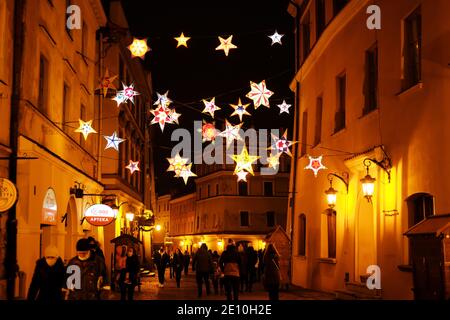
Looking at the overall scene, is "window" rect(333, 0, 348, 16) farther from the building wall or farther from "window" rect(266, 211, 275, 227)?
"window" rect(266, 211, 275, 227)

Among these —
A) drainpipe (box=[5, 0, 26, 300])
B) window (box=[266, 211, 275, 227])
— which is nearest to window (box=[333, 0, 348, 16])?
drainpipe (box=[5, 0, 26, 300])

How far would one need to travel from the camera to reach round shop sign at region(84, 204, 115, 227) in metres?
21.9

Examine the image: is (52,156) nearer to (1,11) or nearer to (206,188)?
(1,11)

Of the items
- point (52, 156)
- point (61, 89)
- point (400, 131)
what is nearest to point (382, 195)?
point (400, 131)

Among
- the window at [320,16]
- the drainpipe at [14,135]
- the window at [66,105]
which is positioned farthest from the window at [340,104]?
the drainpipe at [14,135]

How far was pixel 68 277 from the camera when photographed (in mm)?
10680

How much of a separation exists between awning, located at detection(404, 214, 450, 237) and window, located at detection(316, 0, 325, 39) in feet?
46.4

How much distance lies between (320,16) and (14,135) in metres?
14.9

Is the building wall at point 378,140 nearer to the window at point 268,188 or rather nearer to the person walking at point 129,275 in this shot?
the person walking at point 129,275

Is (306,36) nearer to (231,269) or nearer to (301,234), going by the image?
(301,234)

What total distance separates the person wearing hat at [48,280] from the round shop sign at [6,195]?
153 inches

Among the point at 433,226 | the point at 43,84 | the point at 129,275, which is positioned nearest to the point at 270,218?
the point at 129,275

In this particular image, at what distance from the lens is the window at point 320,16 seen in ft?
84.2
